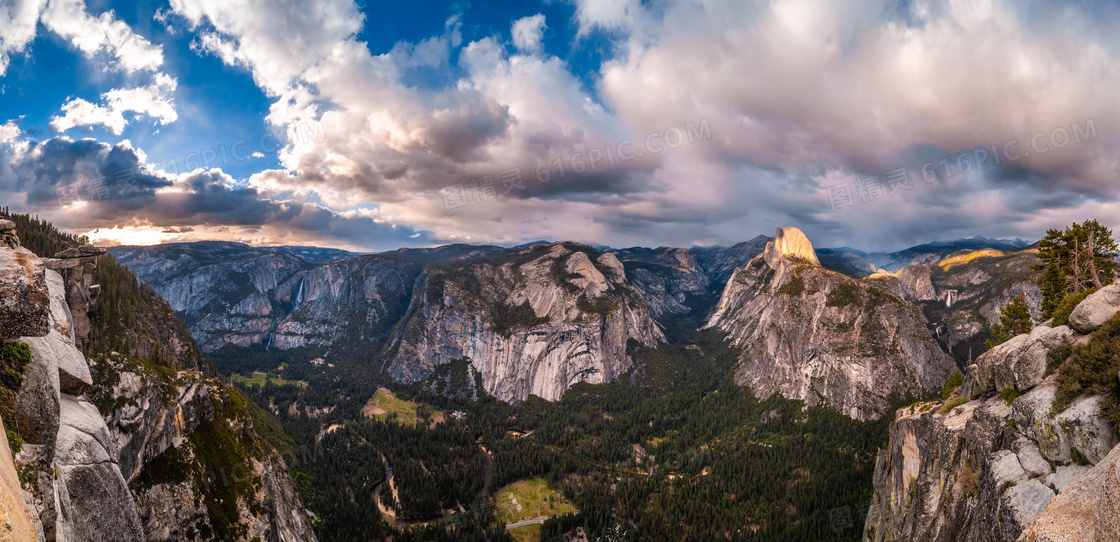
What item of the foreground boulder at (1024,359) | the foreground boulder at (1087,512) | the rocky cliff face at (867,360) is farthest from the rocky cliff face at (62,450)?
the rocky cliff face at (867,360)

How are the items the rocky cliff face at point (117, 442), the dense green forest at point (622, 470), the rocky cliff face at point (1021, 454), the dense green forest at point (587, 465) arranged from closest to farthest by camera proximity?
the rocky cliff face at point (1021, 454)
the rocky cliff face at point (117, 442)
the dense green forest at point (587, 465)
the dense green forest at point (622, 470)

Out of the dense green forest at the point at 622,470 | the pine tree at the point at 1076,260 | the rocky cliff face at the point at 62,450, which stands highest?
the pine tree at the point at 1076,260

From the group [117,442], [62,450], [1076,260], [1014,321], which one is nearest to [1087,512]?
[62,450]

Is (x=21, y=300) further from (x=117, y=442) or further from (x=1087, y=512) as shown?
(x=1087, y=512)

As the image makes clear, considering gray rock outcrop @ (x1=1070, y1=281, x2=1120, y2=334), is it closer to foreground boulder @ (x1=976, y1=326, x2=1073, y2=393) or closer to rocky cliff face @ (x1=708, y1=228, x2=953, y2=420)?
foreground boulder @ (x1=976, y1=326, x2=1073, y2=393)

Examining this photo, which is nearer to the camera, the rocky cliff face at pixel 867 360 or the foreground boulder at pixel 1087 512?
the foreground boulder at pixel 1087 512

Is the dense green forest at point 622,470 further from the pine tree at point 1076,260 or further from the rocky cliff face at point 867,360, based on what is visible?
the pine tree at point 1076,260
